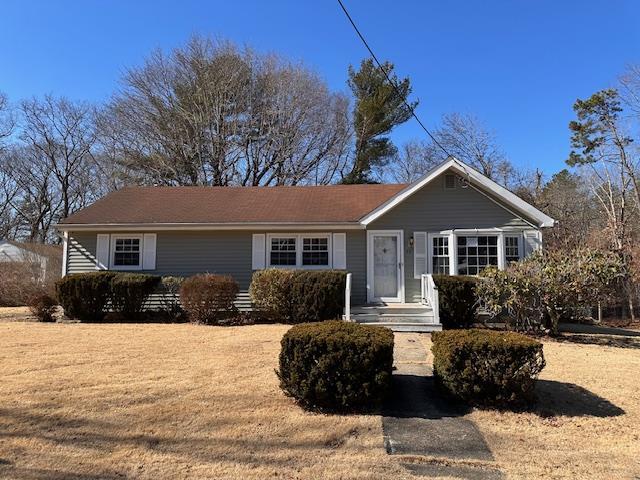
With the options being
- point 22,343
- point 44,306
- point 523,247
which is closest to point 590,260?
point 523,247

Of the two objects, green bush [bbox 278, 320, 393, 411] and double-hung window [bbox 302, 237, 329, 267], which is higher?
double-hung window [bbox 302, 237, 329, 267]

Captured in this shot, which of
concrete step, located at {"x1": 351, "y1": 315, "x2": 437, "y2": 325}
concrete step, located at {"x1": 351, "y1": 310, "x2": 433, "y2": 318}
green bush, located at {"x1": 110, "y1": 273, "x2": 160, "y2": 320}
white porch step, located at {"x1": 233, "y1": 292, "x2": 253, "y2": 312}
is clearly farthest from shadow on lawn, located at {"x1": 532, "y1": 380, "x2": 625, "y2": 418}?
green bush, located at {"x1": 110, "y1": 273, "x2": 160, "y2": 320}

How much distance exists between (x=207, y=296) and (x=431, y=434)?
8.50 metres

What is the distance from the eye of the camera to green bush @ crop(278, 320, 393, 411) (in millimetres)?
5336

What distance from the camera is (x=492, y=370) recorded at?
217 inches

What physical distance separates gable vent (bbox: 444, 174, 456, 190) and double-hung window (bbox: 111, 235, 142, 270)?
939cm

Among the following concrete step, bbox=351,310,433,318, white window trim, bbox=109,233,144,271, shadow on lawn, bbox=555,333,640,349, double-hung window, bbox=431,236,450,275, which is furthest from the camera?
white window trim, bbox=109,233,144,271

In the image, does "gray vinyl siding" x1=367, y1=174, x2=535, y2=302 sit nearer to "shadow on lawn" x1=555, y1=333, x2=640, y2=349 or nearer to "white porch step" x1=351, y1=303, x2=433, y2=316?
"white porch step" x1=351, y1=303, x2=433, y2=316

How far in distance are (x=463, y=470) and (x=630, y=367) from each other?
541 centimetres

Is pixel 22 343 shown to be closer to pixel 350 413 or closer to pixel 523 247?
pixel 350 413

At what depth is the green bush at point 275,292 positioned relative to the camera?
40.4 feet

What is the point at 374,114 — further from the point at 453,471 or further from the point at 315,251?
the point at 453,471

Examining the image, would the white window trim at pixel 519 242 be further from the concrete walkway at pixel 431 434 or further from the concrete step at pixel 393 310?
the concrete walkway at pixel 431 434

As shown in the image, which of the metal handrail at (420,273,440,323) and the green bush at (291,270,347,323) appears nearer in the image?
the metal handrail at (420,273,440,323)
